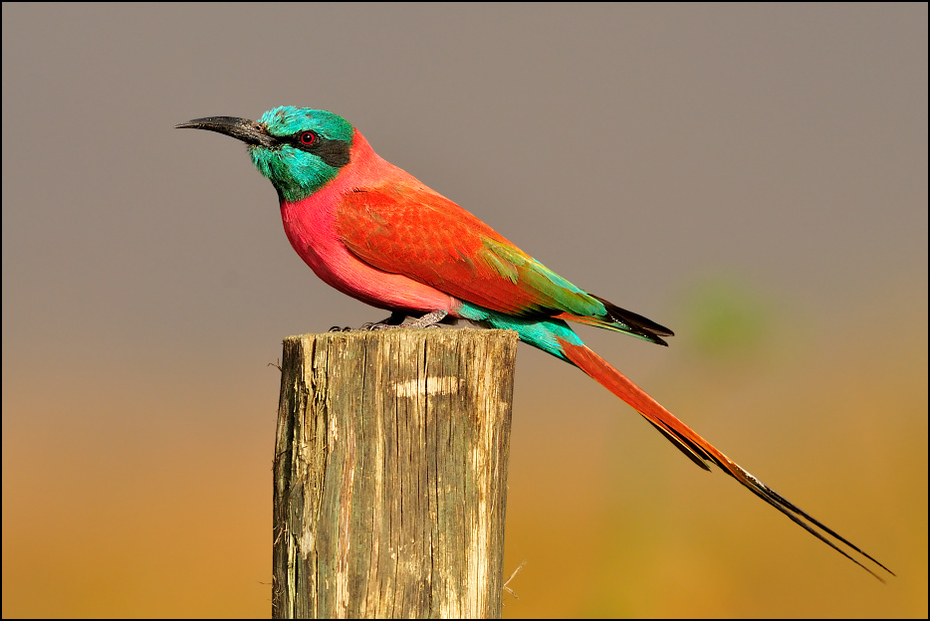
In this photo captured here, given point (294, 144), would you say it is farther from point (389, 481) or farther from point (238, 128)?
point (389, 481)

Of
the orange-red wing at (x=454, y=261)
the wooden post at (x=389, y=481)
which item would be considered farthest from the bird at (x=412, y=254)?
the wooden post at (x=389, y=481)

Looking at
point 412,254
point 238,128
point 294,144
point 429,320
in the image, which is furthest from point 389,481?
point 238,128

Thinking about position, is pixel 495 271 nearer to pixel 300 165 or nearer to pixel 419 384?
pixel 300 165

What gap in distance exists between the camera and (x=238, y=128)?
462cm

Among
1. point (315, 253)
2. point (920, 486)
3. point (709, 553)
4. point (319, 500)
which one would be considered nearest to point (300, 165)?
point (315, 253)

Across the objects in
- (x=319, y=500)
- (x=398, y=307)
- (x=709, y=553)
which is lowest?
(x=709, y=553)

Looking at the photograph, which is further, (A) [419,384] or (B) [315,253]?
(B) [315,253]

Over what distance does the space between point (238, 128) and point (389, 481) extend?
257 cm

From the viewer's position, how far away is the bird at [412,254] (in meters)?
4.30

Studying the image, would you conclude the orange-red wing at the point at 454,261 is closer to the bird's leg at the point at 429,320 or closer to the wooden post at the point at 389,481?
the bird's leg at the point at 429,320

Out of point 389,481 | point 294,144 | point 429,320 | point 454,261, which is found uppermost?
point 294,144

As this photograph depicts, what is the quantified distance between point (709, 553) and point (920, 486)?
1.87 metres

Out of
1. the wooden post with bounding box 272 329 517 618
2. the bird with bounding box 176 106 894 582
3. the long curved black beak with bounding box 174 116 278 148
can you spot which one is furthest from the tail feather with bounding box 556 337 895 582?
the long curved black beak with bounding box 174 116 278 148

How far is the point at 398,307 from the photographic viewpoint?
443 centimetres
